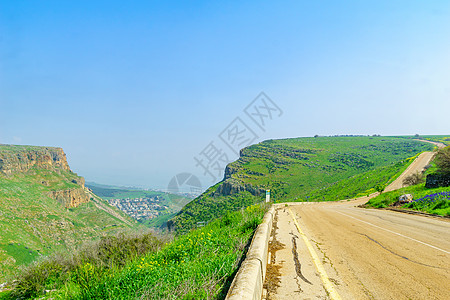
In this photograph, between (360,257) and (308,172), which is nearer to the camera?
(360,257)

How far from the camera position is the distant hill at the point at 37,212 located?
59.8m

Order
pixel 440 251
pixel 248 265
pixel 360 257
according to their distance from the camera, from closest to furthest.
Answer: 1. pixel 248 265
2. pixel 360 257
3. pixel 440 251

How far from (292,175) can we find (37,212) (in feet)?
333

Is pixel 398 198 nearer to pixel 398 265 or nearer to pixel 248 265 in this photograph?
pixel 398 265

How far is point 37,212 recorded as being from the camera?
84.4 metres

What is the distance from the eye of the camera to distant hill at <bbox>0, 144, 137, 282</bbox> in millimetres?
59838

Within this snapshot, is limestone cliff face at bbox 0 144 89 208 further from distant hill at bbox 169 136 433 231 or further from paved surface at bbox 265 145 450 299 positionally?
paved surface at bbox 265 145 450 299

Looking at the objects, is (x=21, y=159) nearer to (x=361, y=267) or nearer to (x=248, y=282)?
(x=248, y=282)

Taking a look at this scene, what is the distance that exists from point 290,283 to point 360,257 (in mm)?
2772

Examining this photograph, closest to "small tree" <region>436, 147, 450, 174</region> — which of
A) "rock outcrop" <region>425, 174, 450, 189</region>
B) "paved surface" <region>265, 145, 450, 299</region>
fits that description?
"rock outcrop" <region>425, 174, 450, 189</region>

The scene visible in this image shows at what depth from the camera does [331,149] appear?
154 meters

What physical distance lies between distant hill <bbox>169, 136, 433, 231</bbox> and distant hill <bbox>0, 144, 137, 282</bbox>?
109 ft

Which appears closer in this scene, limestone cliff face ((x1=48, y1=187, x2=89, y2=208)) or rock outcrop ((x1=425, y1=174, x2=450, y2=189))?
rock outcrop ((x1=425, y1=174, x2=450, y2=189))

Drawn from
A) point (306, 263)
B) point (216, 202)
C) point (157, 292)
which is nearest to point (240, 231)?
point (306, 263)
